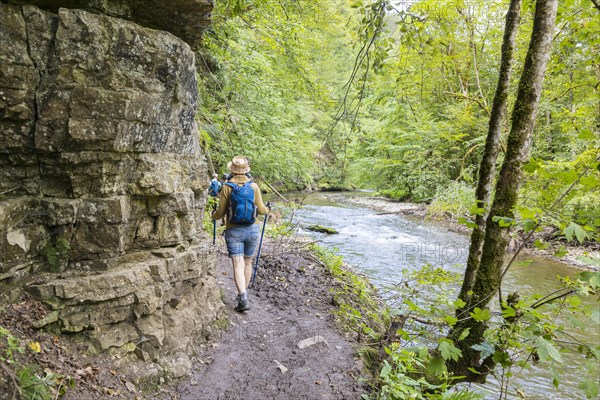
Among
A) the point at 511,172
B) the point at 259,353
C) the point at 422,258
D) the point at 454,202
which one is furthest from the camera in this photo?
the point at 454,202

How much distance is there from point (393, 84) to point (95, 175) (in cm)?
425

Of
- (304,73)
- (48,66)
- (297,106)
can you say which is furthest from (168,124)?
(297,106)

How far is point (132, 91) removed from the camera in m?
3.64

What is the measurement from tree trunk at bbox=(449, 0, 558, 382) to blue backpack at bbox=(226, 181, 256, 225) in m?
2.97

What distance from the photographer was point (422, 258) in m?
10.9

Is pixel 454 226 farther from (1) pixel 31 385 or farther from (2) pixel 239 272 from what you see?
(1) pixel 31 385

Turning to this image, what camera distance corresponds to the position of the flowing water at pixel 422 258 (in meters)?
5.60

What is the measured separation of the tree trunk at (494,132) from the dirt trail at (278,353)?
6.07ft

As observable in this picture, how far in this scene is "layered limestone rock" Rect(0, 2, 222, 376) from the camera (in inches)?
125

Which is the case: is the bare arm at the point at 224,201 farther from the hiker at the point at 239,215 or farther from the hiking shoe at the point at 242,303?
the hiking shoe at the point at 242,303

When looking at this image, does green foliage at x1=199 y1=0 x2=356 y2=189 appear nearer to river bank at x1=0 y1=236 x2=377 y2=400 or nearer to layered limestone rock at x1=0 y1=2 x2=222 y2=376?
river bank at x1=0 y1=236 x2=377 y2=400

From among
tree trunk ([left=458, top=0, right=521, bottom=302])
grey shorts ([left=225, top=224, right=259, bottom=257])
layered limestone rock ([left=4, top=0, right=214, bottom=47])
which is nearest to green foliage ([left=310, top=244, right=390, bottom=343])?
tree trunk ([left=458, top=0, right=521, bottom=302])

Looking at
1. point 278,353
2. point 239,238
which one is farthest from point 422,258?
point 278,353

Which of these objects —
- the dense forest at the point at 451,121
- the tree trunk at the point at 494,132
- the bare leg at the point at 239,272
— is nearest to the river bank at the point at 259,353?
the bare leg at the point at 239,272
